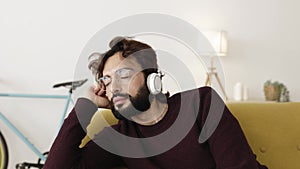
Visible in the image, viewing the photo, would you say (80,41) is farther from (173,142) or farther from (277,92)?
(173,142)

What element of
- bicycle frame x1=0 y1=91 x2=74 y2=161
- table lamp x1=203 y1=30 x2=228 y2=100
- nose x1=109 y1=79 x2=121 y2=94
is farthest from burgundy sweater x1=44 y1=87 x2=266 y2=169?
table lamp x1=203 y1=30 x2=228 y2=100

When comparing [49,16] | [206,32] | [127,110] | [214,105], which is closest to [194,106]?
[214,105]

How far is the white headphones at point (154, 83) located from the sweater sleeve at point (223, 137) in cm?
14

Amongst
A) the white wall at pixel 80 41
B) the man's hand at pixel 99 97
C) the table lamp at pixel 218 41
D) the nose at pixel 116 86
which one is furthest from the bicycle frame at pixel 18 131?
the nose at pixel 116 86

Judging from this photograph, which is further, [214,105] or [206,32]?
[206,32]

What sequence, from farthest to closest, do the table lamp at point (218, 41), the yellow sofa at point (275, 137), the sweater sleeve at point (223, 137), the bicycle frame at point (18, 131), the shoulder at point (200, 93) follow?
the table lamp at point (218, 41) → the bicycle frame at point (18, 131) → the yellow sofa at point (275, 137) → the shoulder at point (200, 93) → the sweater sleeve at point (223, 137)

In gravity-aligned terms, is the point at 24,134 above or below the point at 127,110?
below

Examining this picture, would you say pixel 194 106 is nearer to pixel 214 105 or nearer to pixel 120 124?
pixel 214 105

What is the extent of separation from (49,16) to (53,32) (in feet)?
0.35

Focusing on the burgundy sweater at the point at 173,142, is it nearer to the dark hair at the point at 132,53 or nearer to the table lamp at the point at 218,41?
the dark hair at the point at 132,53

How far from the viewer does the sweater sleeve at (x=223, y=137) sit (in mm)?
1294

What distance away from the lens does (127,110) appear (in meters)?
1.43

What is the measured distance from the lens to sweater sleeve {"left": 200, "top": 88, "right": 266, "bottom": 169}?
1.29 meters

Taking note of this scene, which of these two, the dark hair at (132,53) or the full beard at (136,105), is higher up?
the dark hair at (132,53)
